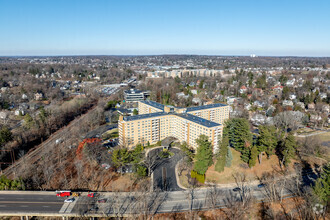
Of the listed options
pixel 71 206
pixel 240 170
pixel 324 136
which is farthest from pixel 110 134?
pixel 324 136

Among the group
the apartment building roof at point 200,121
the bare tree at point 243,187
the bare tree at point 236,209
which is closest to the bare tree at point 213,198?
the bare tree at point 236,209

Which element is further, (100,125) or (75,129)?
(100,125)

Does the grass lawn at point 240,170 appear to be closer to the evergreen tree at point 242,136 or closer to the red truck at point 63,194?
the evergreen tree at point 242,136

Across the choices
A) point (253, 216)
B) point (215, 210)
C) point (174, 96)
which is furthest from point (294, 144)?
point (174, 96)

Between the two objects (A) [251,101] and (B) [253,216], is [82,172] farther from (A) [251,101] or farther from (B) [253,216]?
(A) [251,101]

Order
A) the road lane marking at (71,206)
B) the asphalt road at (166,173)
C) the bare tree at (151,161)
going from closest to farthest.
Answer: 1. the road lane marking at (71,206)
2. the asphalt road at (166,173)
3. the bare tree at (151,161)
